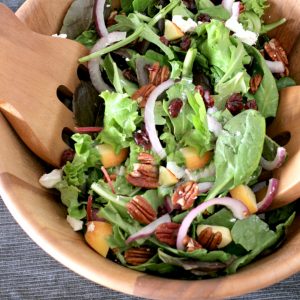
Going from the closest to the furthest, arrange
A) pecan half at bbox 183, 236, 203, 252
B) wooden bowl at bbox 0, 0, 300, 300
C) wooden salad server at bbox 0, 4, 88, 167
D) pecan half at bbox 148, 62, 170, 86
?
wooden bowl at bbox 0, 0, 300, 300, pecan half at bbox 183, 236, 203, 252, wooden salad server at bbox 0, 4, 88, 167, pecan half at bbox 148, 62, 170, 86

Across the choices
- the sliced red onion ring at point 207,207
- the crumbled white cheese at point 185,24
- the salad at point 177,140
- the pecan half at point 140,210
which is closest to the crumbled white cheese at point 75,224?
the salad at point 177,140

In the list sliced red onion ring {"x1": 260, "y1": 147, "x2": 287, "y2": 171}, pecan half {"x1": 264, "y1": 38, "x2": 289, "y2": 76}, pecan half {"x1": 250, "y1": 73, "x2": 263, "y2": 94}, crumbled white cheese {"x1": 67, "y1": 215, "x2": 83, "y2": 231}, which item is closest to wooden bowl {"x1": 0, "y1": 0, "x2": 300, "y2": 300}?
crumbled white cheese {"x1": 67, "y1": 215, "x2": 83, "y2": 231}

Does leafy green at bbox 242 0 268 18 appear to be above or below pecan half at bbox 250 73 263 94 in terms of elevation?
above

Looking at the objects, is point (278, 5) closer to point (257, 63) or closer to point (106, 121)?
point (257, 63)

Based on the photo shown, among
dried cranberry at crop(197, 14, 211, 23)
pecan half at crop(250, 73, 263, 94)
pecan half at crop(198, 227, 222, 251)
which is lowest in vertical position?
pecan half at crop(198, 227, 222, 251)

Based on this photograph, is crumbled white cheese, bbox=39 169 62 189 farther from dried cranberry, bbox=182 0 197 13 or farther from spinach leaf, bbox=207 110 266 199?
dried cranberry, bbox=182 0 197 13

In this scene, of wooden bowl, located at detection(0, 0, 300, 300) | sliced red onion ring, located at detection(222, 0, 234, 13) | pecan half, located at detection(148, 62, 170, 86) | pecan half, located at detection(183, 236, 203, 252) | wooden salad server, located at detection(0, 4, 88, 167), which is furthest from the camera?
sliced red onion ring, located at detection(222, 0, 234, 13)

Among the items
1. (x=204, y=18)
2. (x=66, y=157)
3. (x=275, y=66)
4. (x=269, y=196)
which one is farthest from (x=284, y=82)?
(x=66, y=157)
